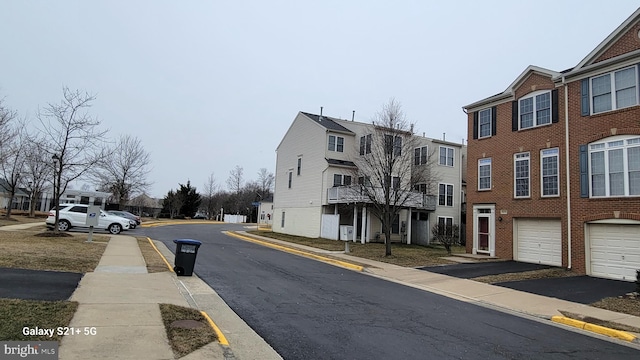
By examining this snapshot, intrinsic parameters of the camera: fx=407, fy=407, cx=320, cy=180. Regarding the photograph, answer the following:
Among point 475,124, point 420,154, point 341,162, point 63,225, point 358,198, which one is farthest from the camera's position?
point 341,162

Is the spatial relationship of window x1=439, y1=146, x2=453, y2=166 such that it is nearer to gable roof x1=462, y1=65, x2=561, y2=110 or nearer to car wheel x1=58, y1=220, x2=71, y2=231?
gable roof x1=462, y1=65, x2=561, y2=110

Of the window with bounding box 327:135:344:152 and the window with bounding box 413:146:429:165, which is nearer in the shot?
the window with bounding box 413:146:429:165

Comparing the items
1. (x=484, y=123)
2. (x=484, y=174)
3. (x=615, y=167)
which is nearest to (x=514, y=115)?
(x=484, y=123)

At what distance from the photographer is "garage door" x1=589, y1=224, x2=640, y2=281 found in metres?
15.2

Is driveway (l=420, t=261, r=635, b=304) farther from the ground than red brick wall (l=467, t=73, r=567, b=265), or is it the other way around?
red brick wall (l=467, t=73, r=567, b=265)

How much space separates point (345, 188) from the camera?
29.9 meters

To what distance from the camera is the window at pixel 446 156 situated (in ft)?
114

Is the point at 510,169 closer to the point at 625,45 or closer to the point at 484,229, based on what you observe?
the point at 484,229

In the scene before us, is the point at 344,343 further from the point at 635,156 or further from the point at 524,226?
the point at 524,226

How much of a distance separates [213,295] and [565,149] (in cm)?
1622

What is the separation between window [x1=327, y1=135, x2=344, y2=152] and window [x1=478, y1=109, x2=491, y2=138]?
13.1m

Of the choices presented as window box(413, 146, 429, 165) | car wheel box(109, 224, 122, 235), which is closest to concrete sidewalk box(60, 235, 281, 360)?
car wheel box(109, 224, 122, 235)

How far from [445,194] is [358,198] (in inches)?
407

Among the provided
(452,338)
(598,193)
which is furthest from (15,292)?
(598,193)
